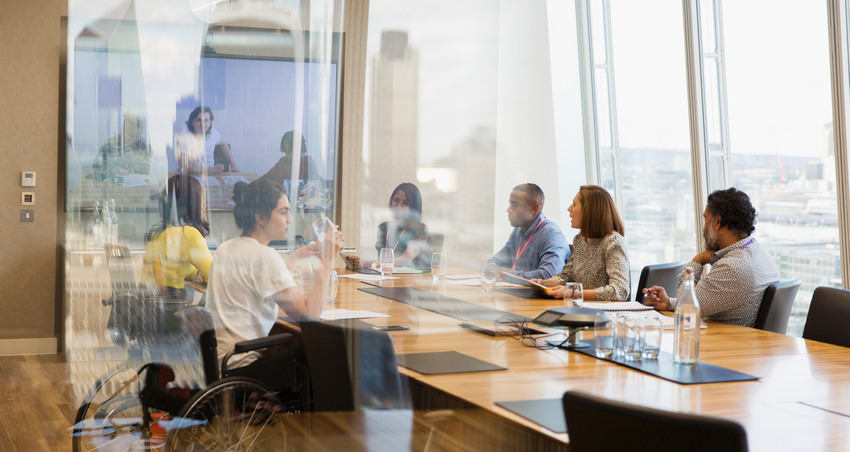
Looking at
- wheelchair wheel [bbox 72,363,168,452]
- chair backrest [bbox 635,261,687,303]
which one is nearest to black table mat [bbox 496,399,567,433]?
wheelchair wheel [bbox 72,363,168,452]

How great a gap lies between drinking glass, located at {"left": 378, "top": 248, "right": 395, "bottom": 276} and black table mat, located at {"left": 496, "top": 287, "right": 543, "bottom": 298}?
24 centimetres

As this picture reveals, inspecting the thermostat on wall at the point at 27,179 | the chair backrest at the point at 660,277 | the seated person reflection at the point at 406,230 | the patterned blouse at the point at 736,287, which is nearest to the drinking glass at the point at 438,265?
the seated person reflection at the point at 406,230

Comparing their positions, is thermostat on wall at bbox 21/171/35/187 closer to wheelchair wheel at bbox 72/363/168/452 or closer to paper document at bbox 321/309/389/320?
wheelchair wheel at bbox 72/363/168/452

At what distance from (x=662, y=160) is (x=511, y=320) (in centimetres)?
425

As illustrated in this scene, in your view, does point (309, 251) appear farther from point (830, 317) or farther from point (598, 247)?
point (598, 247)

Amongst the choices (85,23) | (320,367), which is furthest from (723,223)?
(85,23)

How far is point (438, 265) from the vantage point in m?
1.26

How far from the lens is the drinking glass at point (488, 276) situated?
4.35 ft

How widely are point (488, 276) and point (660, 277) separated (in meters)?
2.48

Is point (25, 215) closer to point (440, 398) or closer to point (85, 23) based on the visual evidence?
point (85, 23)

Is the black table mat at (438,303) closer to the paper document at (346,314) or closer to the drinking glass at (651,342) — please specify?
the paper document at (346,314)

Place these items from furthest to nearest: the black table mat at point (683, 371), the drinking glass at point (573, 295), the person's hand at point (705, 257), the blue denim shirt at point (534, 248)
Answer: the person's hand at point (705, 257) < the drinking glass at point (573, 295) < the black table mat at point (683, 371) < the blue denim shirt at point (534, 248)

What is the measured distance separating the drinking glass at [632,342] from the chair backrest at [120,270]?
116cm

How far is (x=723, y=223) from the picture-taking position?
288cm
